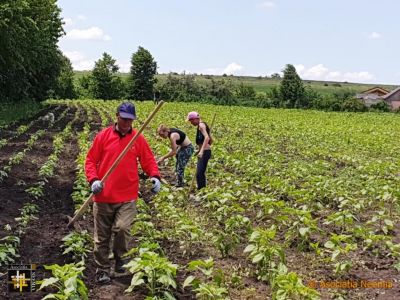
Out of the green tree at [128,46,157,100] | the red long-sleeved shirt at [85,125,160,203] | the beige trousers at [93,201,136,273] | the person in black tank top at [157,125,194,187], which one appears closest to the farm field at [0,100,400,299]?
the beige trousers at [93,201,136,273]

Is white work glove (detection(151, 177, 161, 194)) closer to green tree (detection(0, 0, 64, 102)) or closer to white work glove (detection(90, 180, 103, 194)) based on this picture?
white work glove (detection(90, 180, 103, 194))

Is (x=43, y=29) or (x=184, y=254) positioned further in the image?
(x=43, y=29)

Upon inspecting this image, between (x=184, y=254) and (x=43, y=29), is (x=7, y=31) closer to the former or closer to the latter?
(x=43, y=29)

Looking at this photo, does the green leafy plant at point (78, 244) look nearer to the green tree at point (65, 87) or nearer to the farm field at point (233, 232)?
the farm field at point (233, 232)

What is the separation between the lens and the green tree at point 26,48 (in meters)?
25.7

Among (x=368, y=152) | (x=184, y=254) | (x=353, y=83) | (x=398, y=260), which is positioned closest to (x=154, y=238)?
(x=184, y=254)

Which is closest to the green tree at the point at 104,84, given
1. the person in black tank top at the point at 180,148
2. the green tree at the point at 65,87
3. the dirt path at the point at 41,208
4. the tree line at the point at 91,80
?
the tree line at the point at 91,80

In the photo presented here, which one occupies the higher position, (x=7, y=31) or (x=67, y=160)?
(x=7, y=31)

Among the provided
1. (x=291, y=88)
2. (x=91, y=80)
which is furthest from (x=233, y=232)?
(x=91, y=80)

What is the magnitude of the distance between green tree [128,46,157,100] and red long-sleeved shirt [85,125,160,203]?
6162 cm

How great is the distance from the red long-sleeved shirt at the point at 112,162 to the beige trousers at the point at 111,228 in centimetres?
10

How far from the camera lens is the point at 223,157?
44.6 ft

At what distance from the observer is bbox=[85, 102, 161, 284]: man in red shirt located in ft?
18.2

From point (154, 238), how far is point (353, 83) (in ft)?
529
